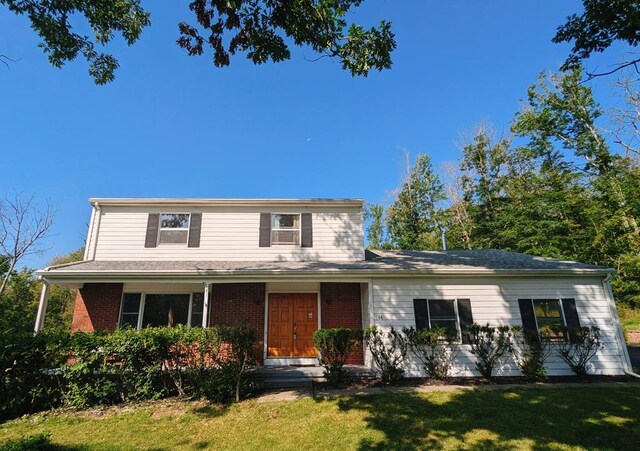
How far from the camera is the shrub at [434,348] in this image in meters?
8.70

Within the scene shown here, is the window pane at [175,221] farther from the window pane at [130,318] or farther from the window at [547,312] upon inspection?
the window at [547,312]

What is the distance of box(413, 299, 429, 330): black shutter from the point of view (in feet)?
30.9

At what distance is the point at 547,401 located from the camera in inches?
267

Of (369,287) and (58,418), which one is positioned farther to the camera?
(369,287)

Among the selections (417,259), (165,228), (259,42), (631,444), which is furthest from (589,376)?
(165,228)

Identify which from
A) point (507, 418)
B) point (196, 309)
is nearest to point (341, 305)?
point (196, 309)

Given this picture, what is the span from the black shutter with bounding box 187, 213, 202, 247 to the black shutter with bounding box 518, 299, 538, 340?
10.7 m

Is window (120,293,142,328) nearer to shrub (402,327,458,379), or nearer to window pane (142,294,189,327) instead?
window pane (142,294,189,327)

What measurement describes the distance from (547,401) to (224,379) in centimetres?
698

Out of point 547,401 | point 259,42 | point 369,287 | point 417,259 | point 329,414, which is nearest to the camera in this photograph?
point 259,42

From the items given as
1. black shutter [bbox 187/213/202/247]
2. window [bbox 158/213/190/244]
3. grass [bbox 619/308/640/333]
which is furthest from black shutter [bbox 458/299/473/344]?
grass [bbox 619/308/640/333]

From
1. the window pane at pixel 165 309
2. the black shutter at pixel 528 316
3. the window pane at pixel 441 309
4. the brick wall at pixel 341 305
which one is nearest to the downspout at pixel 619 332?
the black shutter at pixel 528 316

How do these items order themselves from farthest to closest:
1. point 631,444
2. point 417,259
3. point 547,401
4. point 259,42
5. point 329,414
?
point 417,259 < point 547,401 < point 329,414 < point 259,42 < point 631,444

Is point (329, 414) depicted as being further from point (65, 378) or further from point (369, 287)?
point (65, 378)
